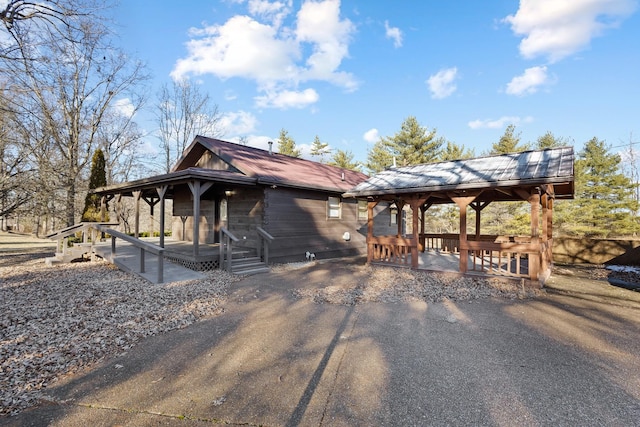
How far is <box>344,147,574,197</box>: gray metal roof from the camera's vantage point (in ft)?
22.9

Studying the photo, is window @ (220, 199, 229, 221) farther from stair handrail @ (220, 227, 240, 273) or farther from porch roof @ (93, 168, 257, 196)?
stair handrail @ (220, 227, 240, 273)

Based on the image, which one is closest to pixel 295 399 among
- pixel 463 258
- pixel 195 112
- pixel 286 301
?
pixel 286 301

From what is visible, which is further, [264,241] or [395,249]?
[264,241]

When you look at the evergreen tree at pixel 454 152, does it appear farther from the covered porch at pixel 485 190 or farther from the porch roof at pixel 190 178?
the porch roof at pixel 190 178

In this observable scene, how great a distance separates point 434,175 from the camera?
30.5 ft

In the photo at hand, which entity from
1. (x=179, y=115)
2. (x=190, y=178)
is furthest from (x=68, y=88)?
(x=190, y=178)

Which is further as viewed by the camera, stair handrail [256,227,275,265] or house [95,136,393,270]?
Result: stair handrail [256,227,275,265]

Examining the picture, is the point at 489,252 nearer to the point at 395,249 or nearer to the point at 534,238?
the point at 534,238

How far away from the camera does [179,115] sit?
27312 mm

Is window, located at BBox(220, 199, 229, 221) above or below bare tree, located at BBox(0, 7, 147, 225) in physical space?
below

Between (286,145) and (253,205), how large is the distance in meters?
29.0

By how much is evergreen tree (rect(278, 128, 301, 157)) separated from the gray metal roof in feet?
94.3

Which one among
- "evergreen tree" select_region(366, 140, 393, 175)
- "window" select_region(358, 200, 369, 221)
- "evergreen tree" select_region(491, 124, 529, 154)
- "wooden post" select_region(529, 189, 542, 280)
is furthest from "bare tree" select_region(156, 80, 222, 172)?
"wooden post" select_region(529, 189, 542, 280)

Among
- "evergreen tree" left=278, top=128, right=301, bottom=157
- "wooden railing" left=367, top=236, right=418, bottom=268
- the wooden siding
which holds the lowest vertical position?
"wooden railing" left=367, top=236, right=418, bottom=268
